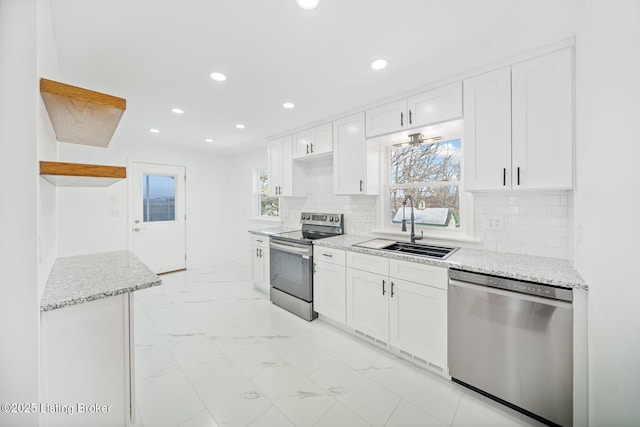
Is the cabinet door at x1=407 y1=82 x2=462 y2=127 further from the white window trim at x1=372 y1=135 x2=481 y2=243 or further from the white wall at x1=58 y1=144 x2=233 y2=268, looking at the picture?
the white wall at x1=58 y1=144 x2=233 y2=268

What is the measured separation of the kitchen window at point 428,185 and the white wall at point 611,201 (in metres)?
1.07

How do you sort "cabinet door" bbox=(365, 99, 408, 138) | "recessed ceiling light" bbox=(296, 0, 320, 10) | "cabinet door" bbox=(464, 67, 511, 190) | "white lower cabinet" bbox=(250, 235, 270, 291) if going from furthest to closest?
1. "white lower cabinet" bbox=(250, 235, 270, 291)
2. "cabinet door" bbox=(365, 99, 408, 138)
3. "cabinet door" bbox=(464, 67, 511, 190)
4. "recessed ceiling light" bbox=(296, 0, 320, 10)

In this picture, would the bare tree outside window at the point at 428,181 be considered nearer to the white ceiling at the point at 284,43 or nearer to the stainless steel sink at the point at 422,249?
the stainless steel sink at the point at 422,249

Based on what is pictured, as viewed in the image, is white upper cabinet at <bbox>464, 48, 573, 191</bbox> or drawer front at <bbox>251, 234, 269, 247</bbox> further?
drawer front at <bbox>251, 234, 269, 247</bbox>

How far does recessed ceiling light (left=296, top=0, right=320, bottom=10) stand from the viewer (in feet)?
4.50

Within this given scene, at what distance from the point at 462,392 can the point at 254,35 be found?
9.53 ft

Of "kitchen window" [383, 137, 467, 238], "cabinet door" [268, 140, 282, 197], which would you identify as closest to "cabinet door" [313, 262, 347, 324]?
"kitchen window" [383, 137, 467, 238]

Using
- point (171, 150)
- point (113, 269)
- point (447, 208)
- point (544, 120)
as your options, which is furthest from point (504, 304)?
point (171, 150)

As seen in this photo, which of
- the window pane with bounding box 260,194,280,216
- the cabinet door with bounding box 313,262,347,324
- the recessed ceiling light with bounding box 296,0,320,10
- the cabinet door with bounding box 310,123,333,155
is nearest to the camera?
the recessed ceiling light with bounding box 296,0,320,10

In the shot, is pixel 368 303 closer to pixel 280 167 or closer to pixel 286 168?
pixel 286 168

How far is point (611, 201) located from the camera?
1.10 meters

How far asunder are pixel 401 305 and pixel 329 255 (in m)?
0.91

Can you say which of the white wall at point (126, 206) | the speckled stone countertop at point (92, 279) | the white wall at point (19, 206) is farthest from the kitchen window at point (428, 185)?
the white wall at point (126, 206)

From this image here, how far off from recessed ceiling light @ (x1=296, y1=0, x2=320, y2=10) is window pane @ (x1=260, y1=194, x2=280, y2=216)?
11.8 ft
